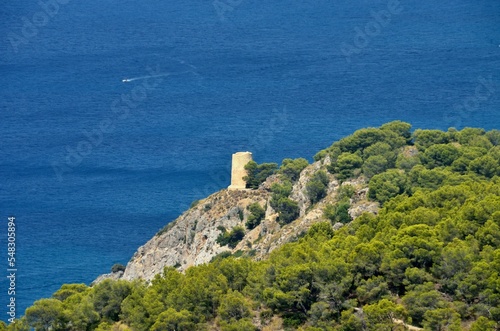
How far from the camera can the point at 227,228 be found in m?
109

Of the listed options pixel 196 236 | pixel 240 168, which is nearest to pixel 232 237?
pixel 196 236

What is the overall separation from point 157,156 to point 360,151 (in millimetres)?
66670

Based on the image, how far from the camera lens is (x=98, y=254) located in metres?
141

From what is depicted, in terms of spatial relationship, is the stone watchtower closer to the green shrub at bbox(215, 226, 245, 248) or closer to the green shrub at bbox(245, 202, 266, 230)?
the green shrub at bbox(245, 202, 266, 230)

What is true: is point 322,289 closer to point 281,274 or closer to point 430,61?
point 281,274

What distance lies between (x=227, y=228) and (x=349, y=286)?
3805cm

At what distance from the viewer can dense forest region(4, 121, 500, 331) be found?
221 ft

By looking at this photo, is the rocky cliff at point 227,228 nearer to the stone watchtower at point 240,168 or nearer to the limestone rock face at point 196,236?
the limestone rock face at point 196,236

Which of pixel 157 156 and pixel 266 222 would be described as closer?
pixel 266 222

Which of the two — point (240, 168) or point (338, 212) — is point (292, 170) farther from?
point (338, 212)

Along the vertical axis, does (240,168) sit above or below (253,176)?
above

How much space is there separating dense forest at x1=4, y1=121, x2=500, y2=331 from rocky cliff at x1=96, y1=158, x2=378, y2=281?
1307 cm

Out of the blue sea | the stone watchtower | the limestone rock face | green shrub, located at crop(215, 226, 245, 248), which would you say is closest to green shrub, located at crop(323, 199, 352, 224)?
green shrub, located at crop(215, 226, 245, 248)

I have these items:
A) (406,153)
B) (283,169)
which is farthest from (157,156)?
(406,153)
